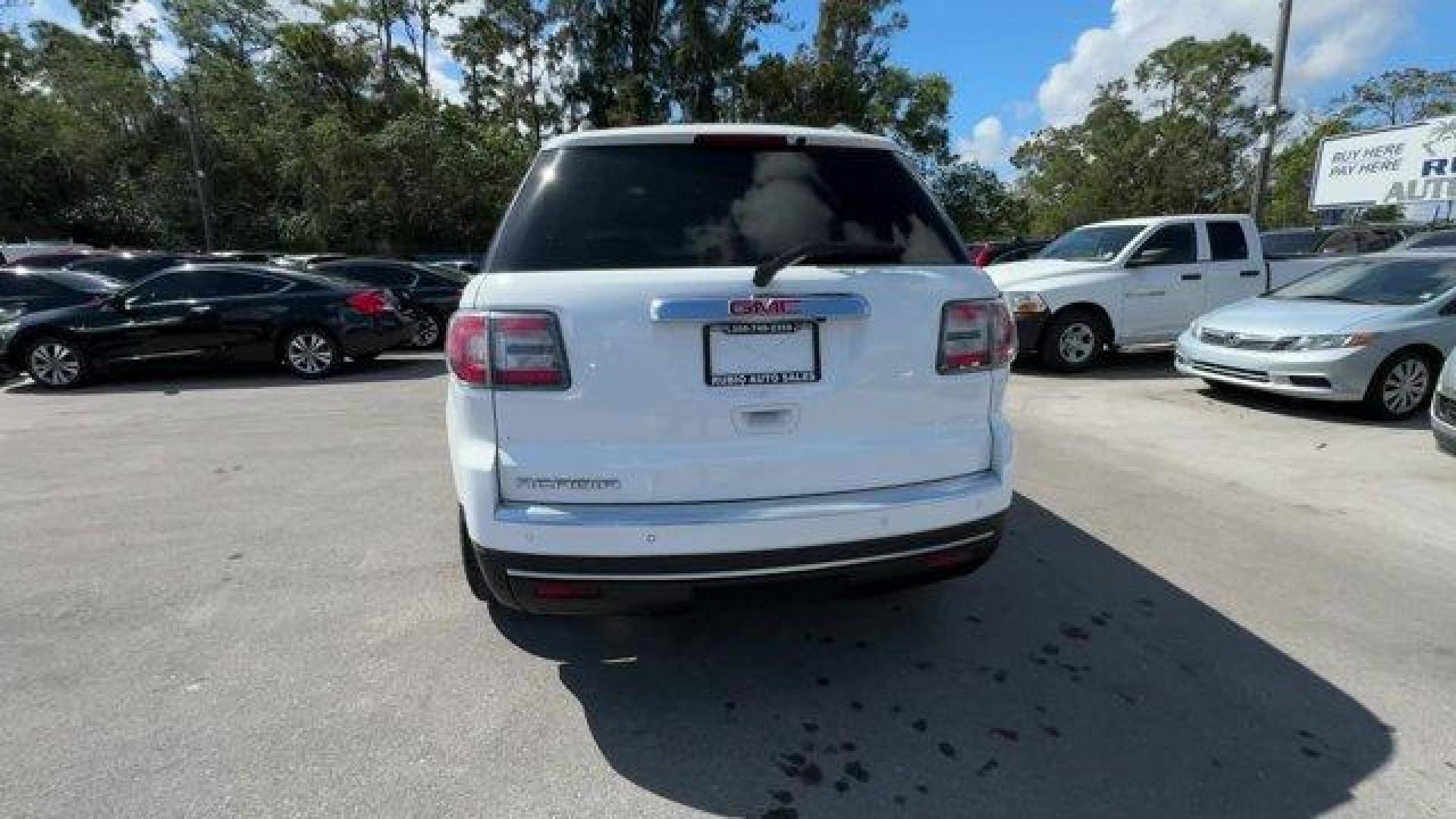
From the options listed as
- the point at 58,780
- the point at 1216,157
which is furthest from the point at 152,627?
the point at 1216,157

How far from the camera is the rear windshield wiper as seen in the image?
254 centimetres

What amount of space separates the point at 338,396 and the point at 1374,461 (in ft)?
31.4

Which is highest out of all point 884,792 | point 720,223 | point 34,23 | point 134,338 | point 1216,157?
point 34,23

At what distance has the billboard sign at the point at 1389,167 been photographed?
19.7m

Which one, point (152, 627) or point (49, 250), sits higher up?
point (49, 250)

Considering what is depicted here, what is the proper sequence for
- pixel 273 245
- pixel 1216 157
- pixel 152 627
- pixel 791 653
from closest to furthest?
pixel 791 653, pixel 152 627, pixel 273 245, pixel 1216 157

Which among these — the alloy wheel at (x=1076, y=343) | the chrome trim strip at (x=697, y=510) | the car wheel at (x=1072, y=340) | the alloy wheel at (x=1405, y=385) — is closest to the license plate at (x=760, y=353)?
the chrome trim strip at (x=697, y=510)

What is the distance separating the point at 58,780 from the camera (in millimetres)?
2482

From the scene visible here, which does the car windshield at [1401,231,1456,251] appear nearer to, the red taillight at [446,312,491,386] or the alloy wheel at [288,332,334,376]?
the red taillight at [446,312,491,386]

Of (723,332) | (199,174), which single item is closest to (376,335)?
(723,332)

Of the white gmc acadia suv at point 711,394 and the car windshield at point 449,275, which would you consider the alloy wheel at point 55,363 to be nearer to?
the car windshield at point 449,275

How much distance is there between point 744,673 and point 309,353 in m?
9.34

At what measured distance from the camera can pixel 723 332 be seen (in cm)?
252

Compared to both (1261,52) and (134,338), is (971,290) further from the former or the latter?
(1261,52)
